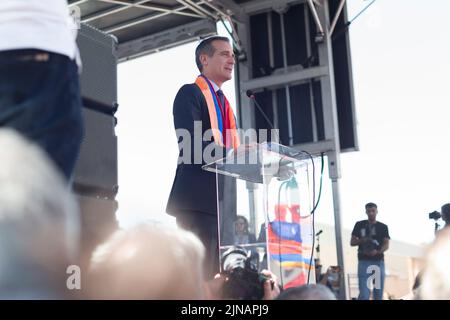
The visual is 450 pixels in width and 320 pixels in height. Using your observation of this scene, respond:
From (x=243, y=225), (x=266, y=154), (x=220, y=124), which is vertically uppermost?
(x=220, y=124)

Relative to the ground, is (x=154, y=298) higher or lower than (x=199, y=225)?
lower

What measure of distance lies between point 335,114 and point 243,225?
5.22m

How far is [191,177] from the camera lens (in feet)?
9.09

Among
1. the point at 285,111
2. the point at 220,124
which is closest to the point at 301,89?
the point at 285,111

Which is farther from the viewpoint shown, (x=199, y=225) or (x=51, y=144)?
(x=199, y=225)

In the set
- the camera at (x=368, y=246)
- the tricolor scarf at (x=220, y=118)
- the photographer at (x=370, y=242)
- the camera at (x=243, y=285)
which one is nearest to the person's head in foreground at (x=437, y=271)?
the camera at (x=243, y=285)

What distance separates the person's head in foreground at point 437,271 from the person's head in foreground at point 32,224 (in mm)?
711

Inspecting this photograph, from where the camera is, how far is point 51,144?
136 cm

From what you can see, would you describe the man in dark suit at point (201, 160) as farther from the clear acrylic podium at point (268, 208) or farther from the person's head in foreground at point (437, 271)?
the person's head in foreground at point (437, 271)

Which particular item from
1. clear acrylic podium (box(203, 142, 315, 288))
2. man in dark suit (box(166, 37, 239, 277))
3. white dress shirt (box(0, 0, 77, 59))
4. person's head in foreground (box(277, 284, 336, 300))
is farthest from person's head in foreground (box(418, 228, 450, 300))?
man in dark suit (box(166, 37, 239, 277))

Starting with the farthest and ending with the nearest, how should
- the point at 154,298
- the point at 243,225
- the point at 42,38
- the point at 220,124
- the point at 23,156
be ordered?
the point at 220,124 → the point at 243,225 → the point at 42,38 → the point at 23,156 → the point at 154,298

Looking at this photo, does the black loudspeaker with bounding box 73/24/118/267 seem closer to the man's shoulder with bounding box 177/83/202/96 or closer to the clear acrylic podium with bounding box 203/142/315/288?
the man's shoulder with bounding box 177/83/202/96

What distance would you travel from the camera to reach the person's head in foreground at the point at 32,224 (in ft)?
3.75
